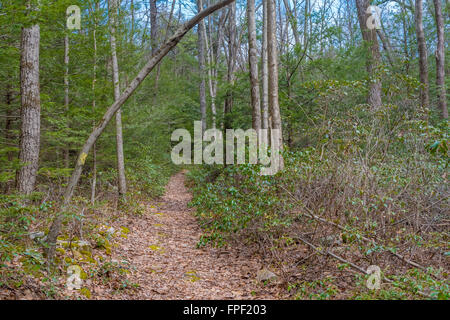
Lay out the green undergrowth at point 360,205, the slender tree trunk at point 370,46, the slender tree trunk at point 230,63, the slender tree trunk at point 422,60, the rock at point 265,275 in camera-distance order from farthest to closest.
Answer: the slender tree trunk at point 230,63 < the slender tree trunk at point 422,60 < the slender tree trunk at point 370,46 < the rock at point 265,275 < the green undergrowth at point 360,205

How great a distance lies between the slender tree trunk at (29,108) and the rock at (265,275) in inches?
151

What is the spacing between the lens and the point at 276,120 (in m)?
7.68

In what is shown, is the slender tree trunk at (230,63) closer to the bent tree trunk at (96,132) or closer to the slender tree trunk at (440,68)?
the slender tree trunk at (440,68)

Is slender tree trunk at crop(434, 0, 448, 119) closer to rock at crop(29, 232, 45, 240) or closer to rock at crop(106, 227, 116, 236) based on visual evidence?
rock at crop(106, 227, 116, 236)

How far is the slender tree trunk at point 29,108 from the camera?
489 cm

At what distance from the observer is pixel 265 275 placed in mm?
4855

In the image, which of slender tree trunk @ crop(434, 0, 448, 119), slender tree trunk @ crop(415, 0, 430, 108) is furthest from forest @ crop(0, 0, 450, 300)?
slender tree trunk @ crop(434, 0, 448, 119)

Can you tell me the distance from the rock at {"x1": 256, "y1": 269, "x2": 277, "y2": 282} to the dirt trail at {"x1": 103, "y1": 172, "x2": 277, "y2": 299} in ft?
0.36

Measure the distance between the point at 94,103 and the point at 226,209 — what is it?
14.4ft

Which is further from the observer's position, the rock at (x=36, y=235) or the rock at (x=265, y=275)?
the rock at (x=265, y=275)

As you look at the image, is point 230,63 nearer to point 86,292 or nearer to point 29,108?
point 29,108

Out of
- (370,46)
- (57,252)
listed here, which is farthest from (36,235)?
(370,46)

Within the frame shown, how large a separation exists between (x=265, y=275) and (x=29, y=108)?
4.58 m

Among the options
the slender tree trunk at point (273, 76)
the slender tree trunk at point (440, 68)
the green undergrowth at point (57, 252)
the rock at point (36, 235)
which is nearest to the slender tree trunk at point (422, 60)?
the slender tree trunk at point (440, 68)
